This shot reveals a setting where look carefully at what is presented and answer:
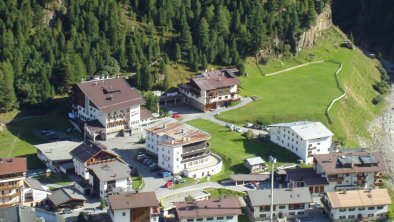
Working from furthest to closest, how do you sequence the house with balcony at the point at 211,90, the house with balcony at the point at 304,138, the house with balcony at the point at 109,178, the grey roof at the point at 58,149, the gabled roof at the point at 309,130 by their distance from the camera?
1. the house with balcony at the point at 211,90
2. the gabled roof at the point at 309,130
3. the house with balcony at the point at 304,138
4. the grey roof at the point at 58,149
5. the house with balcony at the point at 109,178

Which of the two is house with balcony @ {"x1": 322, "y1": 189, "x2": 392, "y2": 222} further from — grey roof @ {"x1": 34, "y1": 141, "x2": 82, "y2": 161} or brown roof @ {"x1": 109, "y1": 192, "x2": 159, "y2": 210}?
grey roof @ {"x1": 34, "y1": 141, "x2": 82, "y2": 161}

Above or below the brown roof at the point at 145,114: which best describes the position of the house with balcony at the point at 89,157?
below

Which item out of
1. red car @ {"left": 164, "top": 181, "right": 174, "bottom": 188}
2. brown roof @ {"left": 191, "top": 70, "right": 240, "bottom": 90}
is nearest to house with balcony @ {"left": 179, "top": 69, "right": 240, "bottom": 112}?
brown roof @ {"left": 191, "top": 70, "right": 240, "bottom": 90}

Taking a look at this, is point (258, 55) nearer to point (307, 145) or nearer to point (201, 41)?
point (201, 41)

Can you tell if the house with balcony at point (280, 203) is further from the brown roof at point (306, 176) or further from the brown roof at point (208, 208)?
the brown roof at point (306, 176)

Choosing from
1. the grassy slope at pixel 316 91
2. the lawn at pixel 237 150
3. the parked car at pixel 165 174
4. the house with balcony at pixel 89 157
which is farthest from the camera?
the grassy slope at pixel 316 91

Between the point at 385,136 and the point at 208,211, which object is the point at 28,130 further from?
the point at 385,136

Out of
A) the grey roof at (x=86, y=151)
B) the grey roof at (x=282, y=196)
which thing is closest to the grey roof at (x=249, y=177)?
the grey roof at (x=282, y=196)
